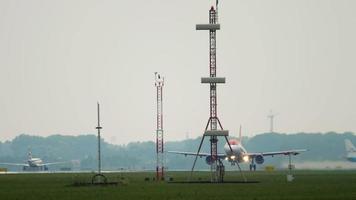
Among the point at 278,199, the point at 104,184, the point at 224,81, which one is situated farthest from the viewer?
the point at 224,81

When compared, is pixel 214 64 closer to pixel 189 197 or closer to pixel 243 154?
pixel 189 197

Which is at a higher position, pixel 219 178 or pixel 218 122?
pixel 218 122

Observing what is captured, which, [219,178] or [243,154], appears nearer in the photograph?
[219,178]

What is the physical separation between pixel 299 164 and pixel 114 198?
13875 centimetres

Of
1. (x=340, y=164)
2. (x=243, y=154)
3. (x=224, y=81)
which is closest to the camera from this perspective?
(x=224, y=81)

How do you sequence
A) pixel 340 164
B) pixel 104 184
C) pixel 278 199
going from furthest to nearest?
pixel 340 164 → pixel 104 184 → pixel 278 199

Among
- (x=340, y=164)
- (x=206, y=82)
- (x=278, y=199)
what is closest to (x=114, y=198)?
(x=278, y=199)

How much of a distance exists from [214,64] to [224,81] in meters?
2.79

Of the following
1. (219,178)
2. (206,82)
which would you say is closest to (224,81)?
(206,82)

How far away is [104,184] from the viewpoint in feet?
309

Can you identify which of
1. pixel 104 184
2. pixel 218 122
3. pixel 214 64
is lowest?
pixel 104 184

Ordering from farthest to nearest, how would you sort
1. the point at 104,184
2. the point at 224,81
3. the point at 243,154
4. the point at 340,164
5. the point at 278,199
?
the point at 340,164, the point at 243,154, the point at 224,81, the point at 104,184, the point at 278,199

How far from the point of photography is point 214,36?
105 m

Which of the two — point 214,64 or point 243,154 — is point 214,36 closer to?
point 214,64
